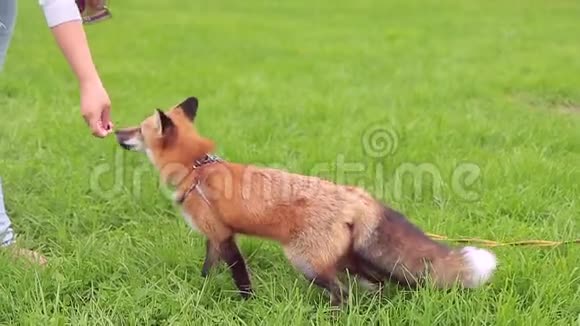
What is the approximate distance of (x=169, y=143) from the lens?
119 inches

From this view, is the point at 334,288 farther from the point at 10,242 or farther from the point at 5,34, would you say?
the point at 5,34

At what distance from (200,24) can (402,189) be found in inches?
348

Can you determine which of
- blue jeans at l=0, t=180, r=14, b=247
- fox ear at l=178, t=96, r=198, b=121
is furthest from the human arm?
blue jeans at l=0, t=180, r=14, b=247

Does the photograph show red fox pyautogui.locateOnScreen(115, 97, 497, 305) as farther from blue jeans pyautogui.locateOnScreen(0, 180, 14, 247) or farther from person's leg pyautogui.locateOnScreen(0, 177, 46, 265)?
blue jeans pyautogui.locateOnScreen(0, 180, 14, 247)

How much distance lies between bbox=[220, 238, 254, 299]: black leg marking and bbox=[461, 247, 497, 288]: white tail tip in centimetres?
92

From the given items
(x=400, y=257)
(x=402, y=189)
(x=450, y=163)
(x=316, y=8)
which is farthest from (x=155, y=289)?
(x=316, y=8)

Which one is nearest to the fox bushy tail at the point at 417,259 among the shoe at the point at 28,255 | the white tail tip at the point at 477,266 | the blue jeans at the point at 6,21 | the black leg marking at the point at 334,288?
the white tail tip at the point at 477,266

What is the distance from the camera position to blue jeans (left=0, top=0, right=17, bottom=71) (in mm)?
3295

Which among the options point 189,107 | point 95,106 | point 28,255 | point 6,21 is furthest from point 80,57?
point 28,255

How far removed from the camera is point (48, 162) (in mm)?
4742

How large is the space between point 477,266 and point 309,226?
0.71 meters

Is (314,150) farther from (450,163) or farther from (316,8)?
(316,8)

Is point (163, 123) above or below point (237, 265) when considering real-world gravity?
above

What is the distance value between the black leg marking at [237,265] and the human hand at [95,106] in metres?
0.71
